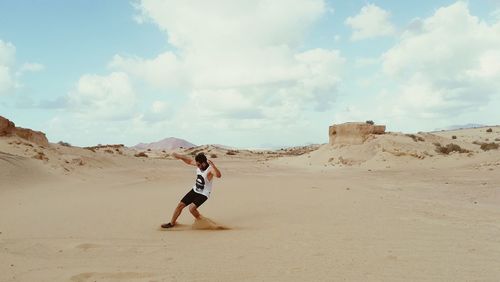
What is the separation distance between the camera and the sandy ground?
196 inches

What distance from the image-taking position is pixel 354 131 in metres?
33.2

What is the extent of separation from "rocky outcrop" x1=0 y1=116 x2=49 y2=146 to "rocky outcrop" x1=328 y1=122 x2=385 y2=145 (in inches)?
792

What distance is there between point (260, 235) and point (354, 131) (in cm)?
2737

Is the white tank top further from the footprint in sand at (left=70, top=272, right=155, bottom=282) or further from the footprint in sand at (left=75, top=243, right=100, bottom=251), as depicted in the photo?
the footprint in sand at (left=70, top=272, right=155, bottom=282)

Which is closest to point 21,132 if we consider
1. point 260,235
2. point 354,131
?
point 260,235

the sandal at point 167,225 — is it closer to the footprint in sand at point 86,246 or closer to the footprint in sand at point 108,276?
the footprint in sand at point 86,246

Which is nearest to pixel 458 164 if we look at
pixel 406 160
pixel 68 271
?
pixel 406 160

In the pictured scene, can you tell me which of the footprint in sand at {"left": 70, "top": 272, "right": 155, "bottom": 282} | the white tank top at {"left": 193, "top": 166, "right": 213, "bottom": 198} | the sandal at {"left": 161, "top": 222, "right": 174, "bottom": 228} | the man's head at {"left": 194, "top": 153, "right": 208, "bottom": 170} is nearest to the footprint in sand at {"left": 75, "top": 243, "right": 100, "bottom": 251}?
the footprint in sand at {"left": 70, "top": 272, "right": 155, "bottom": 282}

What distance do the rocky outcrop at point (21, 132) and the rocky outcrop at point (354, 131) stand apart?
20110 mm

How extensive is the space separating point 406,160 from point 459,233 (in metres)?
19.6

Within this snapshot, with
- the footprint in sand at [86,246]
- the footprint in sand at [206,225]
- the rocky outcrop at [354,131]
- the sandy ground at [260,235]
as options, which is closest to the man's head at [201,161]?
the footprint in sand at [206,225]

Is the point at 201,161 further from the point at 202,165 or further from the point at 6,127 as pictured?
the point at 6,127

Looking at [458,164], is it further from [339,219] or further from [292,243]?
[292,243]

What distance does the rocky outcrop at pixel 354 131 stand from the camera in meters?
32.9
